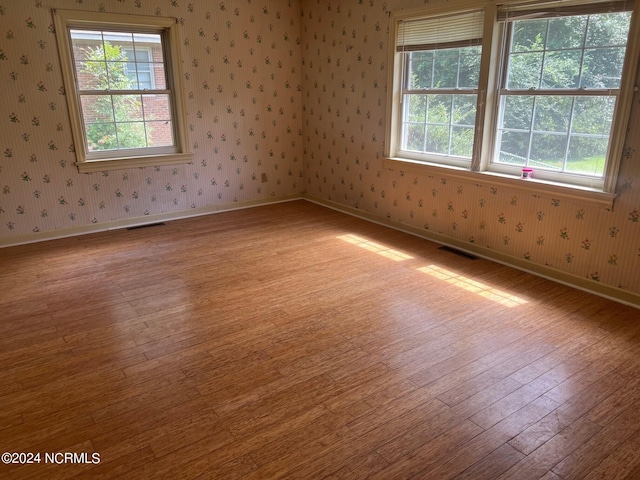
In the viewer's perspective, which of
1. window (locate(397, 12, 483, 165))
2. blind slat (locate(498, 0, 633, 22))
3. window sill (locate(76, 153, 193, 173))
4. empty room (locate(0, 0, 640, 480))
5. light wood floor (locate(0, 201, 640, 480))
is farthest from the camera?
window sill (locate(76, 153, 193, 173))

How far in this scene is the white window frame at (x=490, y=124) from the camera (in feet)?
9.72

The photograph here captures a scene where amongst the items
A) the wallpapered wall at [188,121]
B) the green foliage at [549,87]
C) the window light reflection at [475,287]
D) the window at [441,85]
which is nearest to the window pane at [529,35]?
the green foliage at [549,87]

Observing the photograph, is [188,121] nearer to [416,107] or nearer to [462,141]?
[416,107]

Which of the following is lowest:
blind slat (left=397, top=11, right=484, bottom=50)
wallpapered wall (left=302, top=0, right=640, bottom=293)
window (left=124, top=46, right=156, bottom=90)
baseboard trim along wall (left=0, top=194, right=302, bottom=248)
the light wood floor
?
the light wood floor

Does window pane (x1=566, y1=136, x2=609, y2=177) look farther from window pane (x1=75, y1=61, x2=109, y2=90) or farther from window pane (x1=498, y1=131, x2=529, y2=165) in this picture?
window pane (x1=75, y1=61, x2=109, y2=90)

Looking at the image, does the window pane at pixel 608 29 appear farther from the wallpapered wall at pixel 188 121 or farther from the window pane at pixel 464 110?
the wallpapered wall at pixel 188 121

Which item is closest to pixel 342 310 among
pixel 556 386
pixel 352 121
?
pixel 556 386

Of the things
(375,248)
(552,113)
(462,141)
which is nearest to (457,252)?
(375,248)

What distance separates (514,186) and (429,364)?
1.85m

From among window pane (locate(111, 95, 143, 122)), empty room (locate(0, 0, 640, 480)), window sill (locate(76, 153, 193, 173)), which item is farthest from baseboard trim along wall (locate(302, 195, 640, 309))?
window pane (locate(111, 95, 143, 122))

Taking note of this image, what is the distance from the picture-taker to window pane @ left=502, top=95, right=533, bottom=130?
3518mm

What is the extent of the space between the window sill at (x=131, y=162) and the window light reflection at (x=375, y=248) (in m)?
2.00

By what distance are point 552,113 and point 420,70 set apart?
1378 mm

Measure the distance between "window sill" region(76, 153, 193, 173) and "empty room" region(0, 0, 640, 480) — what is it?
22mm
